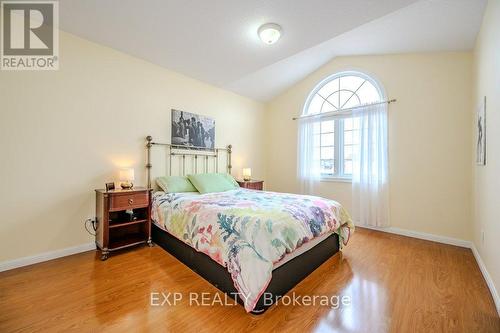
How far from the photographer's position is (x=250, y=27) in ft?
8.01

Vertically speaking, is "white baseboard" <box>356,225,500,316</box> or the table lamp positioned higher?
the table lamp

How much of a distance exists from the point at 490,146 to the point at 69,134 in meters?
4.27

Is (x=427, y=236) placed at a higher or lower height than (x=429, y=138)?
lower

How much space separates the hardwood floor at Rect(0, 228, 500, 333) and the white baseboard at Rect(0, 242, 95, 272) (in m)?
0.10

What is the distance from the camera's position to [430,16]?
2404 mm

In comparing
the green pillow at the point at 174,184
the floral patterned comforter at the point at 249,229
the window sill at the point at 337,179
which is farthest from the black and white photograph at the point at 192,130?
the window sill at the point at 337,179

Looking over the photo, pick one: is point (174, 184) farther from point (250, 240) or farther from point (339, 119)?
point (339, 119)

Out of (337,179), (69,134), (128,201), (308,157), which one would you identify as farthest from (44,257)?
(337,179)

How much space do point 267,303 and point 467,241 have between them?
2983 mm

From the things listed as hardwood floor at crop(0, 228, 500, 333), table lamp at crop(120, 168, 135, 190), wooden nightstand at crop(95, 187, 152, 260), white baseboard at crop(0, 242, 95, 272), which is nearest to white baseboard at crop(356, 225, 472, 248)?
hardwood floor at crop(0, 228, 500, 333)

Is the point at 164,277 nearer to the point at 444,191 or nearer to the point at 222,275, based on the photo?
the point at 222,275

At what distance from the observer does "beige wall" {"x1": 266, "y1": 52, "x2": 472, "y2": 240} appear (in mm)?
2828

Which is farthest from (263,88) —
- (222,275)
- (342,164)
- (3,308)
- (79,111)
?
(3,308)

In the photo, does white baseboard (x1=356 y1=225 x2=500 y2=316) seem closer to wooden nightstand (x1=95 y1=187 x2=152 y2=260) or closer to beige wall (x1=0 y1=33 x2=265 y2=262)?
wooden nightstand (x1=95 y1=187 x2=152 y2=260)
